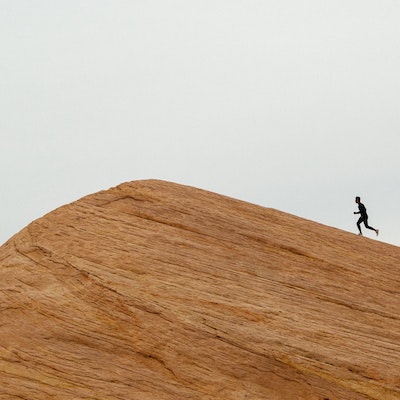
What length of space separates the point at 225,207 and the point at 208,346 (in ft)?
25.6

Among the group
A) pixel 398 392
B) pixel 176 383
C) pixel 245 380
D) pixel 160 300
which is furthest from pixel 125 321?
pixel 398 392

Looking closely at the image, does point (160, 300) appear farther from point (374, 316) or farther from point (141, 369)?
point (374, 316)

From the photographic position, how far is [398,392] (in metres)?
17.8

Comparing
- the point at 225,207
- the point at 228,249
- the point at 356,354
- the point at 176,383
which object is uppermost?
the point at 225,207

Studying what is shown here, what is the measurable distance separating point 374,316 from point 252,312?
4.02 metres

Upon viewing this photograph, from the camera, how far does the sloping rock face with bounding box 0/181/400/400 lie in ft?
58.3

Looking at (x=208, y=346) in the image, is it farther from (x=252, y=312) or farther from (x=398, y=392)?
(x=398, y=392)

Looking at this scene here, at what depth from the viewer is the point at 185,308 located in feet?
63.0

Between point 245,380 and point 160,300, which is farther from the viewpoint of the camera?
point 160,300

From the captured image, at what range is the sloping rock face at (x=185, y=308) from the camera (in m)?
17.8

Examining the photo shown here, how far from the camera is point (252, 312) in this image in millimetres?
19500

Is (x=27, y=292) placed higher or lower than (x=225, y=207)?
lower

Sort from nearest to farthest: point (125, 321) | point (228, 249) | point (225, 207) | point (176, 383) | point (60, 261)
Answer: point (176, 383)
point (125, 321)
point (60, 261)
point (228, 249)
point (225, 207)

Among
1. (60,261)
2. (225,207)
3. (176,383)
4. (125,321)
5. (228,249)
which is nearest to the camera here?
(176,383)
